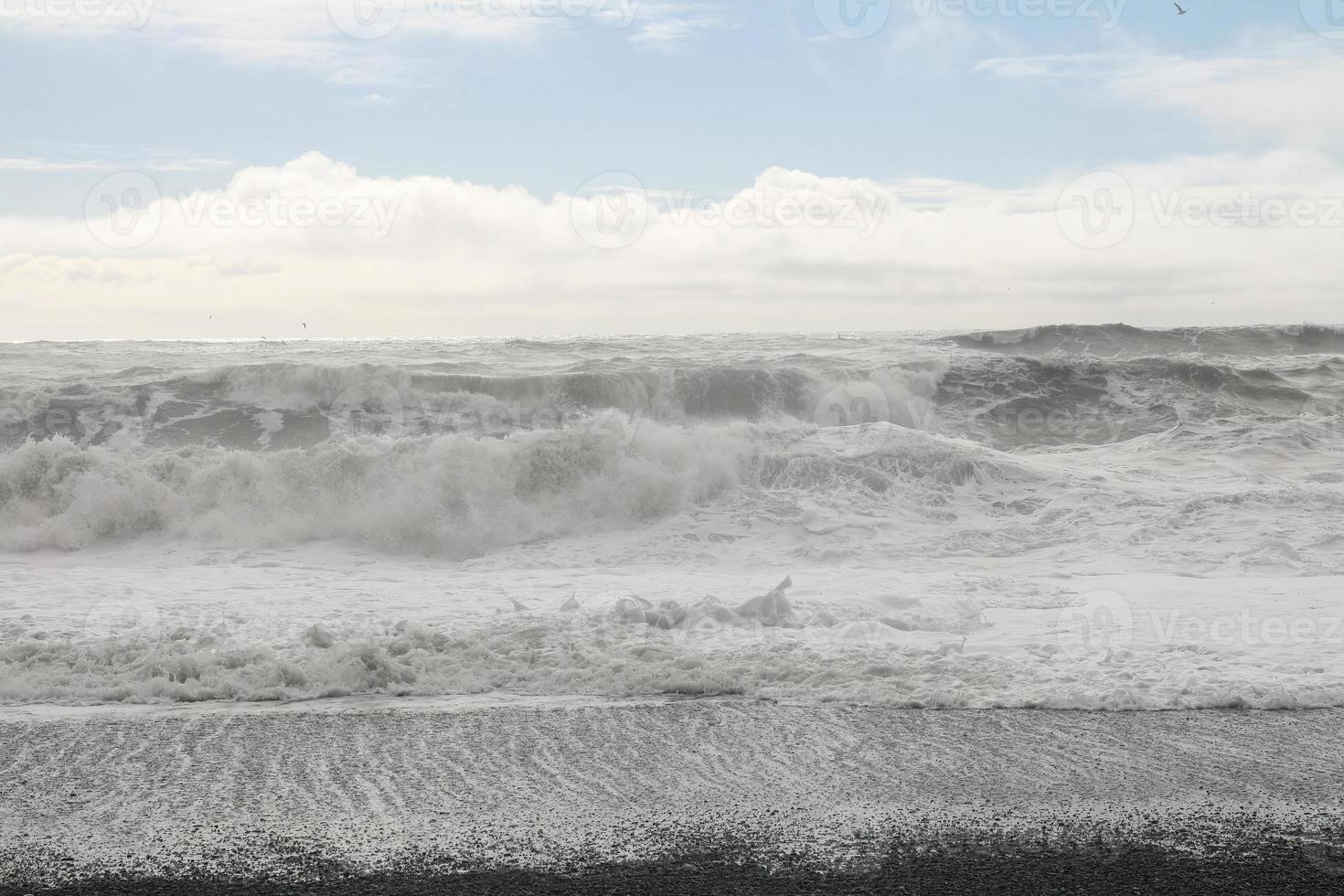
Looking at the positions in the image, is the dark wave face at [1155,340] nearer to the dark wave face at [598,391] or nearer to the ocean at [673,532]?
the dark wave face at [598,391]

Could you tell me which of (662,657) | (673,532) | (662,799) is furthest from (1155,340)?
(662,799)

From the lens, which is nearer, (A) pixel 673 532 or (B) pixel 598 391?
(A) pixel 673 532

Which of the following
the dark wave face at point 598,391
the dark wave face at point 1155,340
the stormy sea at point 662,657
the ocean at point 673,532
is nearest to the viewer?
the stormy sea at point 662,657

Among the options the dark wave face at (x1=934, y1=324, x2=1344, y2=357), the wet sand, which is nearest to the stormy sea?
the wet sand

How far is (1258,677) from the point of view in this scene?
5848mm

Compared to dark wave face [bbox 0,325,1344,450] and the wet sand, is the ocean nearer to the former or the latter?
dark wave face [bbox 0,325,1344,450]

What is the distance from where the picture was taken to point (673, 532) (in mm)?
10555

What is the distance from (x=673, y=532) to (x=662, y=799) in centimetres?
623

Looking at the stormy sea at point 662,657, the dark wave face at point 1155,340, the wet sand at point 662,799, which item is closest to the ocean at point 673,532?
the stormy sea at point 662,657

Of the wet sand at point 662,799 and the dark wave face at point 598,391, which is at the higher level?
the dark wave face at point 598,391

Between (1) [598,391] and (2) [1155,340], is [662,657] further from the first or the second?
(2) [1155,340]

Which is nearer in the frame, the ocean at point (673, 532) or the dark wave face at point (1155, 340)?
the ocean at point (673, 532)

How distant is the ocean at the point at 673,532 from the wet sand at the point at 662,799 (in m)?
0.44

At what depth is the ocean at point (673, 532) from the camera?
6.04 metres
